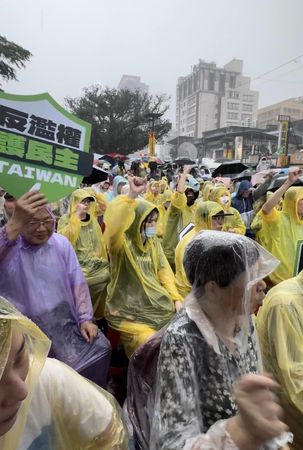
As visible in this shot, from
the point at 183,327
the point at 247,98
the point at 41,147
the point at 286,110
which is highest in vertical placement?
the point at 247,98

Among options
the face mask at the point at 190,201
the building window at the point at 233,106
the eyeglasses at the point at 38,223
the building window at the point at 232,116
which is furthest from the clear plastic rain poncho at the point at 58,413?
the building window at the point at 233,106

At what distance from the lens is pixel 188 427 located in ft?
4.09

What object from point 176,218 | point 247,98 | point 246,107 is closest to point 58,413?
point 176,218

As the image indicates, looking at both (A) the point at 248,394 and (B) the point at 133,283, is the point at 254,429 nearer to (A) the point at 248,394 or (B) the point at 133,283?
(A) the point at 248,394

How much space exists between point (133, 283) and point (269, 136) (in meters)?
49.3

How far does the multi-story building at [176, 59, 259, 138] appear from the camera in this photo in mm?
92812

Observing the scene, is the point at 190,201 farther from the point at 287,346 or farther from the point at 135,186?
the point at 287,346

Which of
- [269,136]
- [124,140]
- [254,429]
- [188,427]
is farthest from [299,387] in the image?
[269,136]

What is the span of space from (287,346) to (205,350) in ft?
1.68

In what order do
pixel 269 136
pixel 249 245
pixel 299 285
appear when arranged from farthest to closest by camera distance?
pixel 269 136
pixel 299 285
pixel 249 245

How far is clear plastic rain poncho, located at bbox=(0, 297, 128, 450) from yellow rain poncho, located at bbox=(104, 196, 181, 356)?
1.58 metres

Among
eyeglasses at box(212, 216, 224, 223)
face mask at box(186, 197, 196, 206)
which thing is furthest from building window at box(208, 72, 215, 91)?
eyeglasses at box(212, 216, 224, 223)

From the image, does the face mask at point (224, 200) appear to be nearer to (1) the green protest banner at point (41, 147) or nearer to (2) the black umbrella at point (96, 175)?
(2) the black umbrella at point (96, 175)

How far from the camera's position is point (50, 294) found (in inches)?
92.8
